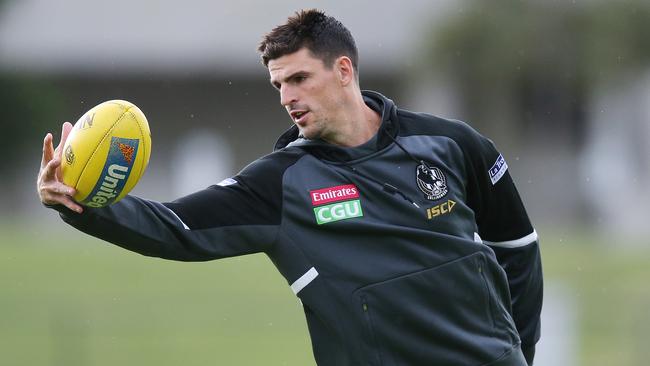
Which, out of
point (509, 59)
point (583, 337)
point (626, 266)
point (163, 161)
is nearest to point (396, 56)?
point (509, 59)

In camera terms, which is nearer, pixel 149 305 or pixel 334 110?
pixel 334 110

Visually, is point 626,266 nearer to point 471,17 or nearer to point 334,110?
point 471,17

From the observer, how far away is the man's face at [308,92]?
555 cm

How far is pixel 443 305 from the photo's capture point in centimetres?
552

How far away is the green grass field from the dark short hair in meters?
8.59

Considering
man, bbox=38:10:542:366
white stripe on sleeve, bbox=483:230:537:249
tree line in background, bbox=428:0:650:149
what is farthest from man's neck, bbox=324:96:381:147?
tree line in background, bbox=428:0:650:149

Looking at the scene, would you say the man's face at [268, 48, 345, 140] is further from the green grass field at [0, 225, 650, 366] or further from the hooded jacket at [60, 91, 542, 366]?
the green grass field at [0, 225, 650, 366]

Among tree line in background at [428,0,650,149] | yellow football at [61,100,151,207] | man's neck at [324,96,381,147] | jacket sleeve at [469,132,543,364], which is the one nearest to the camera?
yellow football at [61,100,151,207]

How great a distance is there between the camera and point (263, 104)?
37.8m

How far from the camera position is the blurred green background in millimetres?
24719

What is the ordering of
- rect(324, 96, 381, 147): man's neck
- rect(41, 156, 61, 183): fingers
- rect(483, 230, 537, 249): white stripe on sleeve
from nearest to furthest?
rect(41, 156, 61, 183): fingers, rect(324, 96, 381, 147): man's neck, rect(483, 230, 537, 249): white stripe on sleeve

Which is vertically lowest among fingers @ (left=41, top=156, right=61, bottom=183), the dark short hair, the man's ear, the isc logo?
the isc logo

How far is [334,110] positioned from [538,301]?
4.81ft

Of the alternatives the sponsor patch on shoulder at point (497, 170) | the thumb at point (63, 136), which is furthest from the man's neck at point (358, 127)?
the thumb at point (63, 136)
